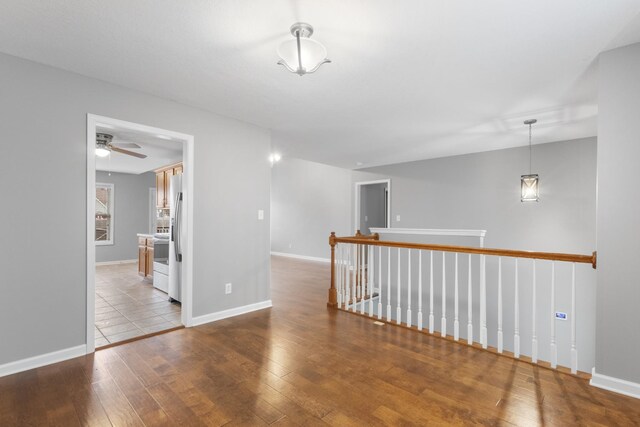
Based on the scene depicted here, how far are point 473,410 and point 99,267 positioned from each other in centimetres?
805

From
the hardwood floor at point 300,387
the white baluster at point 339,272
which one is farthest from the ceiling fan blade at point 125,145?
the white baluster at point 339,272

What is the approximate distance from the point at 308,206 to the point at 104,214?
206 inches

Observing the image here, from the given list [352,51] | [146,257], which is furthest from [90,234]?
[146,257]

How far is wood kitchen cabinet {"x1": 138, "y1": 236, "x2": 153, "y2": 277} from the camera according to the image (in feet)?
18.8

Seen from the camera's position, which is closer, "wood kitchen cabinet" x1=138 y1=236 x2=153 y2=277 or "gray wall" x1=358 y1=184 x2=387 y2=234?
"wood kitchen cabinet" x1=138 y1=236 x2=153 y2=277

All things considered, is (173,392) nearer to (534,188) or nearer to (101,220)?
(534,188)

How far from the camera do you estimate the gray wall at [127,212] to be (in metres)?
7.77

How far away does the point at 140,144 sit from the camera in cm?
457

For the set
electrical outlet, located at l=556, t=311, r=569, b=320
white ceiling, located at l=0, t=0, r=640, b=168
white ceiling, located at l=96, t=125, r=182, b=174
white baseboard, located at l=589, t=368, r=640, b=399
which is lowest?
electrical outlet, located at l=556, t=311, r=569, b=320

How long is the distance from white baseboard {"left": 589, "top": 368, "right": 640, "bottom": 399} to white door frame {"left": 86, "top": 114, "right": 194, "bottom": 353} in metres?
3.58

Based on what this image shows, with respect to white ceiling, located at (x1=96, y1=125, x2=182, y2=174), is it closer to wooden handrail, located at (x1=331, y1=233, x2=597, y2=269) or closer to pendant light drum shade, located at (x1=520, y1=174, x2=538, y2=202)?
wooden handrail, located at (x1=331, y1=233, x2=597, y2=269)

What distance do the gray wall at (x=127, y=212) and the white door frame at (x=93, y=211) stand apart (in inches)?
225

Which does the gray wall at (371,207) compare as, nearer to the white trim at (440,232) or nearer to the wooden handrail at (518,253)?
the white trim at (440,232)

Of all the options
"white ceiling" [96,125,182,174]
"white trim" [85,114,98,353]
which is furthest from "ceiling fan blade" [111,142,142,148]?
"white trim" [85,114,98,353]
